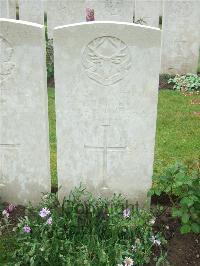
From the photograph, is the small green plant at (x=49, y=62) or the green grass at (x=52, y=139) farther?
the small green plant at (x=49, y=62)

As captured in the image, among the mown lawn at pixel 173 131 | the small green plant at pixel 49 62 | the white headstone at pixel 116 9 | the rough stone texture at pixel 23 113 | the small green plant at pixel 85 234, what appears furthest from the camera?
the white headstone at pixel 116 9

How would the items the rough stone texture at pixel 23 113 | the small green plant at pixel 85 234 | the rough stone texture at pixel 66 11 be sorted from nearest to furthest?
the small green plant at pixel 85 234 < the rough stone texture at pixel 23 113 < the rough stone texture at pixel 66 11

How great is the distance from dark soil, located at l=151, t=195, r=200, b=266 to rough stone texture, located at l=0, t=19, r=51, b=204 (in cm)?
113

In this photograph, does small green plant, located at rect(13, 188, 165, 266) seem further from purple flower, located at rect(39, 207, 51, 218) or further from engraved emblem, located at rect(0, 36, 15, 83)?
engraved emblem, located at rect(0, 36, 15, 83)

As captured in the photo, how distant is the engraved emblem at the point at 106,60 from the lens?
379 centimetres

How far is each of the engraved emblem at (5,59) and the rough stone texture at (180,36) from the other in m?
5.25

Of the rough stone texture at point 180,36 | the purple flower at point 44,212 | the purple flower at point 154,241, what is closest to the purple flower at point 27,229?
the purple flower at point 44,212

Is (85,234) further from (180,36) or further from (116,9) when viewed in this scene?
(116,9)

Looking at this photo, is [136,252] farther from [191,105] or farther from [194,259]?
[191,105]

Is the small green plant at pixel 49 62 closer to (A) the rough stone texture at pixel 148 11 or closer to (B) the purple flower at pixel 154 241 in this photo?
(A) the rough stone texture at pixel 148 11

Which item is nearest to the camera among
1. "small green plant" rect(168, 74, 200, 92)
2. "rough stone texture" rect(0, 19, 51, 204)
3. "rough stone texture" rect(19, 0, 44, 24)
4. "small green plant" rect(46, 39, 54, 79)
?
"rough stone texture" rect(0, 19, 51, 204)

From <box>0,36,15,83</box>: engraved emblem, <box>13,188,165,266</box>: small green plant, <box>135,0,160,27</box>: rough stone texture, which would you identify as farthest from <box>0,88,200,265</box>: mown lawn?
<box>135,0,160,27</box>: rough stone texture

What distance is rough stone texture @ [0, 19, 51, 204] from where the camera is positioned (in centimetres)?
385

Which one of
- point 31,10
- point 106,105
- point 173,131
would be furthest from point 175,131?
point 31,10
